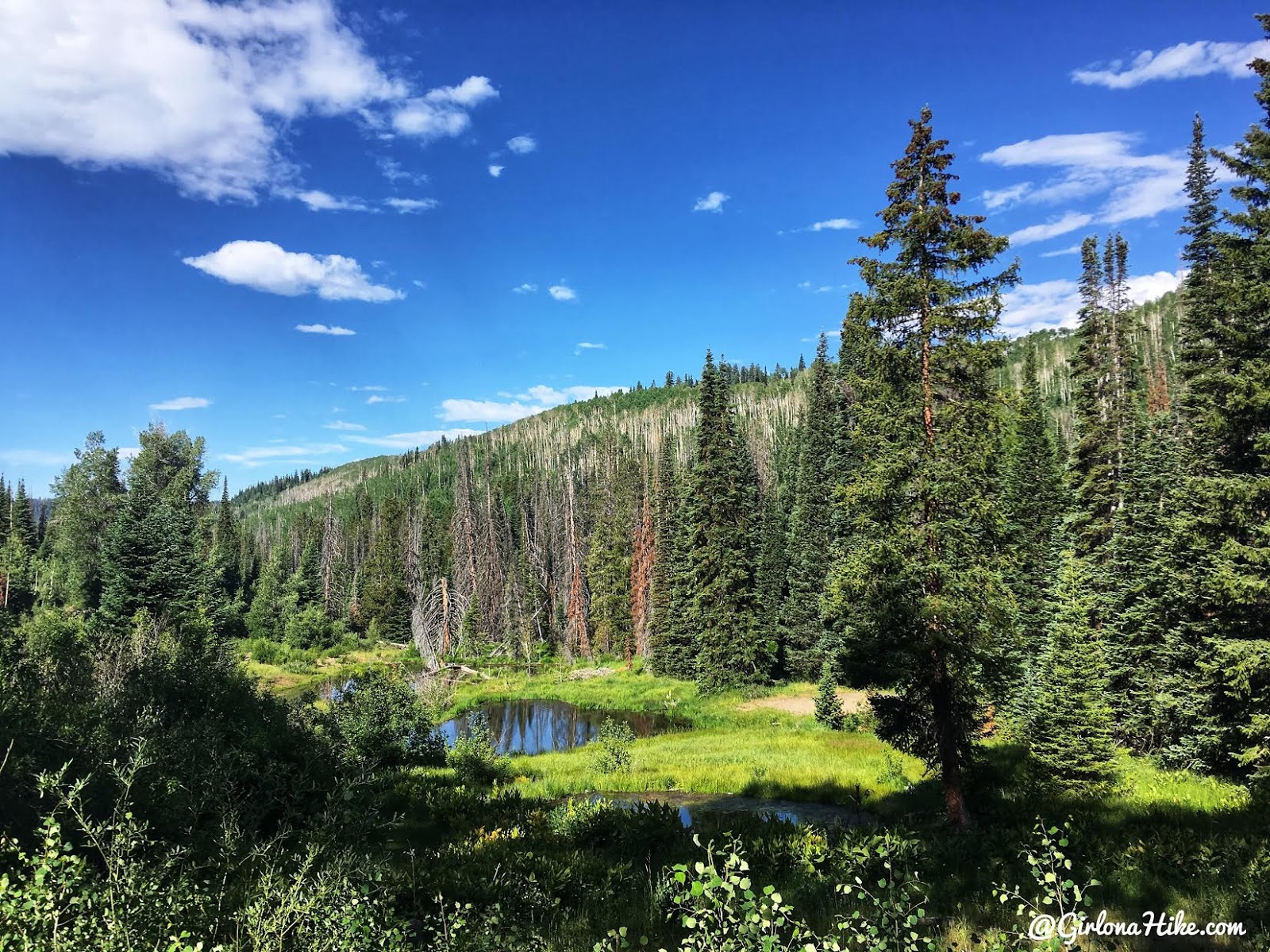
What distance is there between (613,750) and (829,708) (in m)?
10.3

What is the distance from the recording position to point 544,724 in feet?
127

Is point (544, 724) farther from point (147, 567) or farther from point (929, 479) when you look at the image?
point (929, 479)

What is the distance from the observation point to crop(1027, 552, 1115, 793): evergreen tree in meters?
13.6

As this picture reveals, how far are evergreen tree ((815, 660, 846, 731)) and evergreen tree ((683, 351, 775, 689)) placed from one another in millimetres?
8504

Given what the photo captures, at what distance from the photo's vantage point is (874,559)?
13391 mm

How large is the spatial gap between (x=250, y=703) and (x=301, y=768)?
453cm

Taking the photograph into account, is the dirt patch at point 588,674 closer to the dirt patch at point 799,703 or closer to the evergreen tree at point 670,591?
the evergreen tree at point 670,591

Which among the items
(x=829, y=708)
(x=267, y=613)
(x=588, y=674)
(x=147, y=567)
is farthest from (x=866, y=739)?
(x=267, y=613)

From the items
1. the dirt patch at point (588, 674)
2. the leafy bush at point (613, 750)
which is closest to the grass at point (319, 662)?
the dirt patch at point (588, 674)

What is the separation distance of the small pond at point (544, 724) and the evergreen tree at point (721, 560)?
16.6ft

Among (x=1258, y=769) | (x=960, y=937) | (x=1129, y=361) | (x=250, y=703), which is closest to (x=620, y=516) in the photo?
(x=1129, y=361)

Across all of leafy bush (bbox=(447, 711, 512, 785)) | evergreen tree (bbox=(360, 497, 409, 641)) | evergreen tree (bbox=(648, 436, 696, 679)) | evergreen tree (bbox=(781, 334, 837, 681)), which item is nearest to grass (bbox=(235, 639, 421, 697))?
evergreen tree (bbox=(360, 497, 409, 641))

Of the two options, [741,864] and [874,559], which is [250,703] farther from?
[741,864]

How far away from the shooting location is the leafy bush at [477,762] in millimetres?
19188
